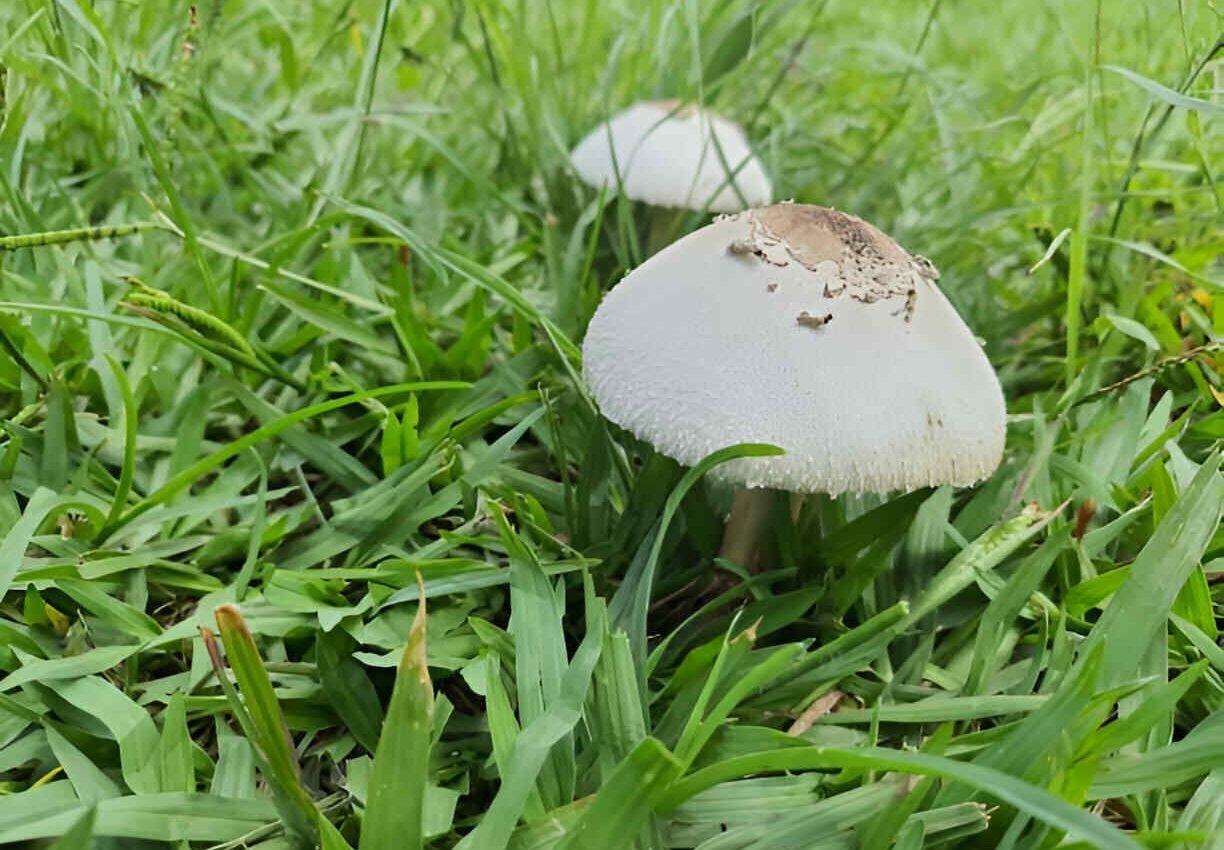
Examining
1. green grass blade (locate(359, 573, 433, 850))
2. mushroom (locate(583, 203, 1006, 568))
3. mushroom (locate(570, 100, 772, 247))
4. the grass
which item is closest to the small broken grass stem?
the grass

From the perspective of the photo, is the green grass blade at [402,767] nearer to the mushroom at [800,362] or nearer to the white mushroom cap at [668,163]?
the mushroom at [800,362]

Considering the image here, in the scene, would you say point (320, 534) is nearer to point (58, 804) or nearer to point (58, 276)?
point (58, 804)

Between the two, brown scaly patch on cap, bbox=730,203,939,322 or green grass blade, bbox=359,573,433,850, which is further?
Answer: brown scaly patch on cap, bbox=730,203,939,322

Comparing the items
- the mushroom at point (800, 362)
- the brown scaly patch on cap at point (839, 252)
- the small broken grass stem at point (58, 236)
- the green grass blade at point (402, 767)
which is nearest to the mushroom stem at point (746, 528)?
the mushroom at point (800, 362)

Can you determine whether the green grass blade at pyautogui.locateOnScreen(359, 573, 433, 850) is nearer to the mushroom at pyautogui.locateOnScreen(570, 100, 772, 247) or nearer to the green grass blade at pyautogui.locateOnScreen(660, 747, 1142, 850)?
the green grass blade at pyautogui.locateOnScreen(660, 747, 1142, 850)

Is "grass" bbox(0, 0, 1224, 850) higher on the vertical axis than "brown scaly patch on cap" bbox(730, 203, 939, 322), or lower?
lower

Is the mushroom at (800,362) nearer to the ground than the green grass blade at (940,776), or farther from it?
farther from it
